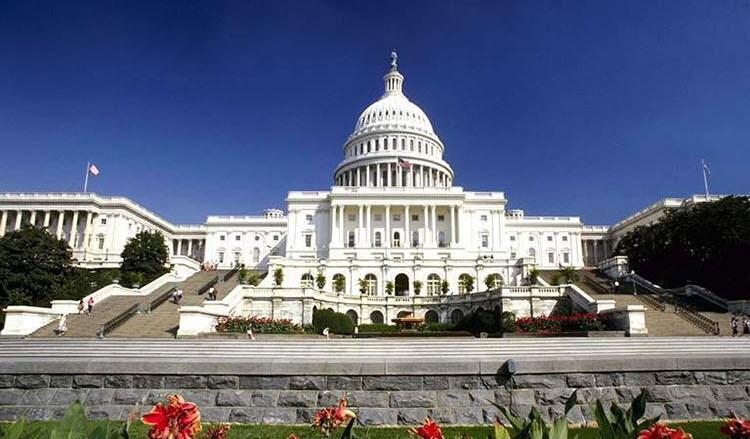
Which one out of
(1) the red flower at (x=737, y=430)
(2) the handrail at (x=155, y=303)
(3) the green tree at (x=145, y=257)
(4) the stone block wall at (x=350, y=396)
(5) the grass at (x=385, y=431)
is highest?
(3) the green tree at (x=145, y=257)

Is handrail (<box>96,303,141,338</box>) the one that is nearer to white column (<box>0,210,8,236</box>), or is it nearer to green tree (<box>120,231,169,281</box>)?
green tree (<box>120,231,169,281</box>)

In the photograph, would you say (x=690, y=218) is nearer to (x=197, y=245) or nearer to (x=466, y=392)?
(x=466, y=392)

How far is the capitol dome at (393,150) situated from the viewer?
104 meters

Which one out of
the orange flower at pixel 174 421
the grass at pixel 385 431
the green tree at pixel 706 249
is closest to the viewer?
the orange flower at pixel 174 421

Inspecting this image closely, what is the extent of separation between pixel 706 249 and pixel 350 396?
4745cm

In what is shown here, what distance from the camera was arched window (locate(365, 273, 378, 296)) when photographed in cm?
6481

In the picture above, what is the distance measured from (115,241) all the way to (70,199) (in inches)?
452

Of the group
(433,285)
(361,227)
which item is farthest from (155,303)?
(361,227)

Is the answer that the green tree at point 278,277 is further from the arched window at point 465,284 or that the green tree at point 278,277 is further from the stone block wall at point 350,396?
the stone block wall at point 350,396

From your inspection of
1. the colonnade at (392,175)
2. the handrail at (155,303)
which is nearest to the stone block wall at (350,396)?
the handrail at (155,303)

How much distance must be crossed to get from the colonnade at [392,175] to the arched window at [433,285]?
38.1 meters

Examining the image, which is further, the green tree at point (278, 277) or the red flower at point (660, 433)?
the green tree at point (278, 277)

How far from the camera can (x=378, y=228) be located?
8525 cm

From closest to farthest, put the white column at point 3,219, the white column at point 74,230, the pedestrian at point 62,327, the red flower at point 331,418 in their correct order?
the red flower at point 331,418
the pedestrian at point 62,327
the white column at point 3,219
the white column at point 74,230
